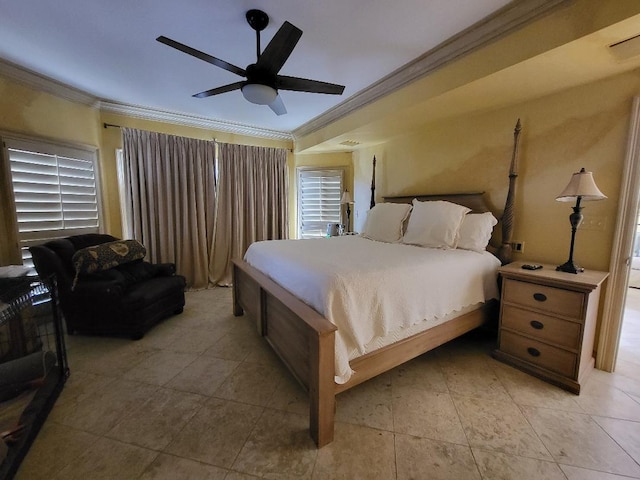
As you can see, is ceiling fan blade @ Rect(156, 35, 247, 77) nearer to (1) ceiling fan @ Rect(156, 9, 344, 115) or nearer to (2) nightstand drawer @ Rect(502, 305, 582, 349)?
(1) ceiling fan @ Rect(156, 9, 344, 115)

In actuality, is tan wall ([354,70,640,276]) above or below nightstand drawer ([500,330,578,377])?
above

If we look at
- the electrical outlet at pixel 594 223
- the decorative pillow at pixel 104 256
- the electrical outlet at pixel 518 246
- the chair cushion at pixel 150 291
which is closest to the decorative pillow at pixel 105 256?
the decorative pillow at pixel 104 256

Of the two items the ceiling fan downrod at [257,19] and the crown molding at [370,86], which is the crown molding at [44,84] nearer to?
the crown molding at [370,86]

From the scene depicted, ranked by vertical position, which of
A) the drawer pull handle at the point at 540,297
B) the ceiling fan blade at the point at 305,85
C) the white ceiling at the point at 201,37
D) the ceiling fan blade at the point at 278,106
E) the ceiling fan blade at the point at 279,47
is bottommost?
the drawer pull handle at the point at 540,297

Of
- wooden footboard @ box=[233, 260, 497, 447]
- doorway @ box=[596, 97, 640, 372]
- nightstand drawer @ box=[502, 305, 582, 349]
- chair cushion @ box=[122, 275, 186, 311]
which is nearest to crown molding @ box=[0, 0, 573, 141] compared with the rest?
doorway @ box=[596, 97, 640, 372]

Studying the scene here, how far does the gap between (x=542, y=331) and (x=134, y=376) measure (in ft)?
10.0

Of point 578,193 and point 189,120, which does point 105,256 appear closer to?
point 189,120

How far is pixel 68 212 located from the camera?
3.04 m

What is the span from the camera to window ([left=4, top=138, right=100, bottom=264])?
266 cm

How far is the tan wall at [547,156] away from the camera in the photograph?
197 cm

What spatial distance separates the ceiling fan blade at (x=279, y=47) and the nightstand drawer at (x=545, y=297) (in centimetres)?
233

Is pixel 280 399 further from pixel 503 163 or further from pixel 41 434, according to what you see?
pixel 503 163

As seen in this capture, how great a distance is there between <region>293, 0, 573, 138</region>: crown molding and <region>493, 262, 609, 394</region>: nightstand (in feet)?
5.63

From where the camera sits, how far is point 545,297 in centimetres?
191
